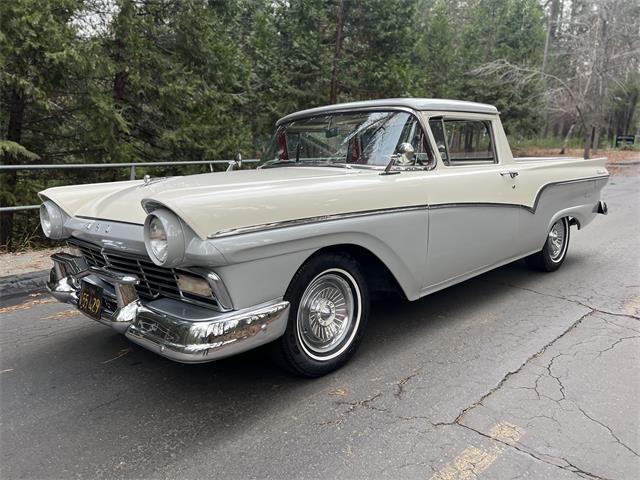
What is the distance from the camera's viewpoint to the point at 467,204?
389cm

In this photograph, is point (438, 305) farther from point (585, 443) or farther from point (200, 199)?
point (200, 199)

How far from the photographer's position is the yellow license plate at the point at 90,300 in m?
2.91

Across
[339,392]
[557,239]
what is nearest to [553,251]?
[557,239]

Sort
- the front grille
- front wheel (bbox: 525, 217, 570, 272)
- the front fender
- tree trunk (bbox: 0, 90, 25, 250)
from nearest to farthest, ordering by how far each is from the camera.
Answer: the front fender < the front grille < front wheel (bbox: 525, 217, 570, 272) < tree trunk (bbox: 0, 90, 25, 250)

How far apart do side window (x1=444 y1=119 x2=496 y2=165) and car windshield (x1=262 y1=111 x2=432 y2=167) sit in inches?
16.2

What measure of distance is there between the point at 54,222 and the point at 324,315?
1977 millimetres

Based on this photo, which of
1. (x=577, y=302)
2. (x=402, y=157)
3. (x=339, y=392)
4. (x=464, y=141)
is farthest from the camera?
(x=577, y=302)

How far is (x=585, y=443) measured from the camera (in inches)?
97.0

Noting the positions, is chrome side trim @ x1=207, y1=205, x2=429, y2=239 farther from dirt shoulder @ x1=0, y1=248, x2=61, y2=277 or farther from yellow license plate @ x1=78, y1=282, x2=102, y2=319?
dirt shoulder @ x1=0, y1=248, x2=61, y2=277

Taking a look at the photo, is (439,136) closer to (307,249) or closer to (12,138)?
(307,249)

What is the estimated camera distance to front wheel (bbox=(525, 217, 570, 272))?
532cm

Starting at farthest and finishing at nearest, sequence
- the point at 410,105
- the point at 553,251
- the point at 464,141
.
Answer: the point at 553,251 < the point at 464,141 < the point at 410,105

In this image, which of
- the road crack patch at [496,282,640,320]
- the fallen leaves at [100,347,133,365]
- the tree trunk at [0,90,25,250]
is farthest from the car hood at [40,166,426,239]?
the tree trunk at [0,90,25,250]

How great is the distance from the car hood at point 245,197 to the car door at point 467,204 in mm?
348
